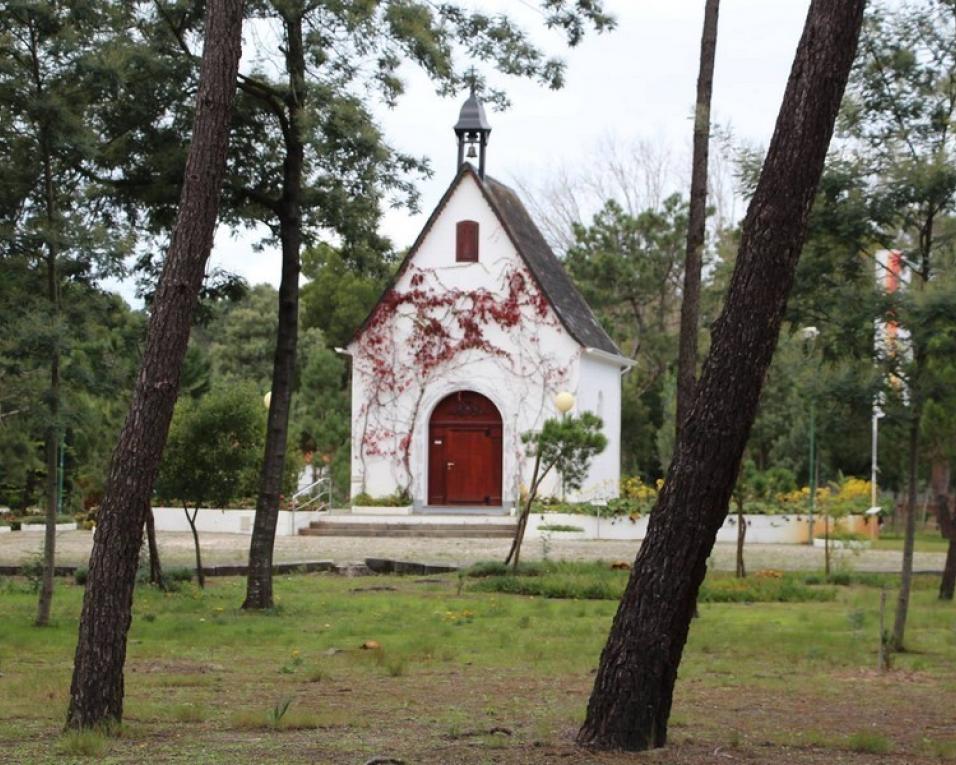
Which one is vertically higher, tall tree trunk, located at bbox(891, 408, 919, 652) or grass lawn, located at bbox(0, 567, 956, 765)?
tall tree trunk, located at bbox(891, 408, 919, 652)

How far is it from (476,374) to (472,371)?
0.15m

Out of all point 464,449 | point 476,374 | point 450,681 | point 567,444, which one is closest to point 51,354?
point 450,681

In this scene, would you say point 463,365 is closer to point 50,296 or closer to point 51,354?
point 50,296

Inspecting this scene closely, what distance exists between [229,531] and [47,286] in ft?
70.9

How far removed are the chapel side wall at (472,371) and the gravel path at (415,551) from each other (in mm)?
5659

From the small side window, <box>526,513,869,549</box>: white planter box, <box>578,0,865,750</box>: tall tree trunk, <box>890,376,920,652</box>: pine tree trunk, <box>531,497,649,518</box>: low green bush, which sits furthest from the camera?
the small side window

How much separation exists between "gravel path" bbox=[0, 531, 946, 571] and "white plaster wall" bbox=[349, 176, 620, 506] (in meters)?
5.64

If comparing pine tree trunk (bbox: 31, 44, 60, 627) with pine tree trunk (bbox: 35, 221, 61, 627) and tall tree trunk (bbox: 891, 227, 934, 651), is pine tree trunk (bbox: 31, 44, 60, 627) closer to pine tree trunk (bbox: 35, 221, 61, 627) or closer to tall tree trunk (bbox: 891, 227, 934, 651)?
pine tree trunk (bbox: 35, 221, 61, 627)

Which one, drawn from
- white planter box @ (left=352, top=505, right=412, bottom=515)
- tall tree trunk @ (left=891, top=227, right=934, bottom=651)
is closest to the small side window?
white planter box @ (left=352, top=505, right=412, bottom=515)

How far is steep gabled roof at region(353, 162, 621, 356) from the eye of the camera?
40.0m

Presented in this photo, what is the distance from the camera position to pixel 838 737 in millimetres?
9633

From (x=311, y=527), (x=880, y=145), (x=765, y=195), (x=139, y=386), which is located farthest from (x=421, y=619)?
(x=311, y=527)

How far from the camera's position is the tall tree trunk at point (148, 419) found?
30.3 ft

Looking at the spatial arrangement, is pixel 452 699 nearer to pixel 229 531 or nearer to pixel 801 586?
pixel 801 586
